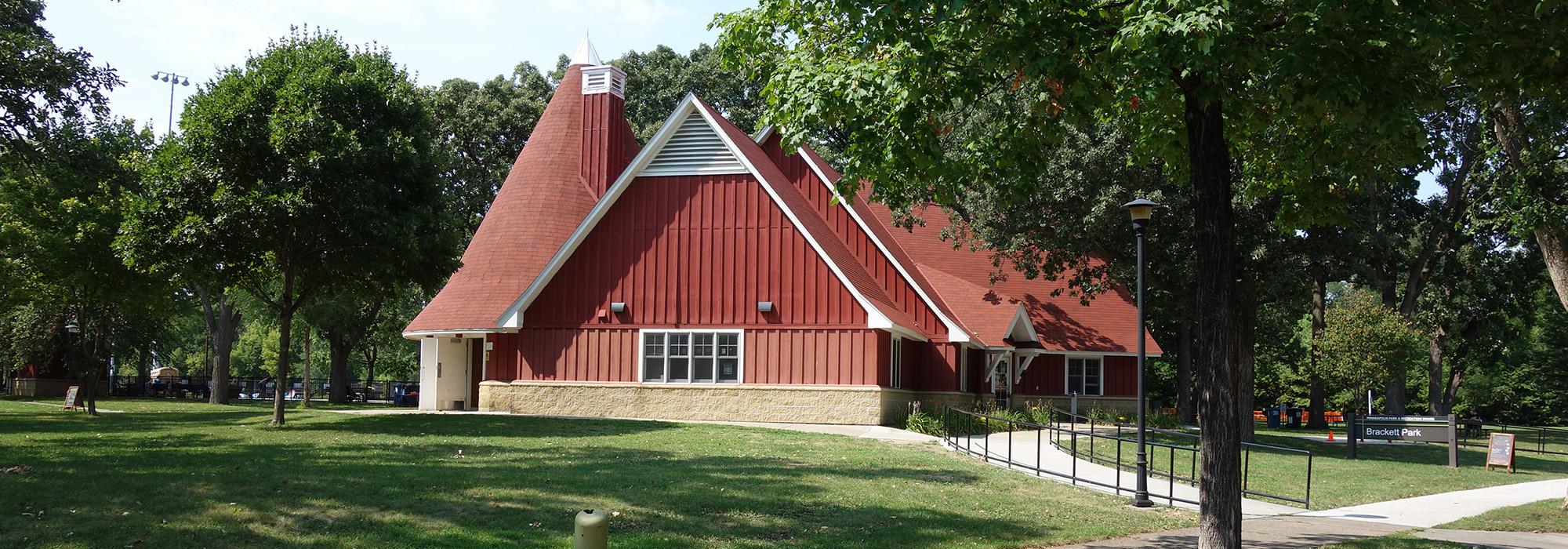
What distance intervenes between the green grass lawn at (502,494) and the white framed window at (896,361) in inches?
324

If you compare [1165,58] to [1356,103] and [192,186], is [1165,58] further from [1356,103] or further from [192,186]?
[192,186]

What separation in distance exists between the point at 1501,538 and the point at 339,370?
43.3 metres

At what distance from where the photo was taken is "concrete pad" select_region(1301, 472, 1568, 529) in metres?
14.2

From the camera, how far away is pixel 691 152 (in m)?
28.4

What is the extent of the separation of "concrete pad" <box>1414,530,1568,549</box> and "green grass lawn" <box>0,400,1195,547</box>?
268 centimetres

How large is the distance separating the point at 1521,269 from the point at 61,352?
60654 mm

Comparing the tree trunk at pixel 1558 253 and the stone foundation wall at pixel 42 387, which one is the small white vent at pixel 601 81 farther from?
the stone foundation wall at pixel 42 387

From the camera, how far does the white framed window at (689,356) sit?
27.7m

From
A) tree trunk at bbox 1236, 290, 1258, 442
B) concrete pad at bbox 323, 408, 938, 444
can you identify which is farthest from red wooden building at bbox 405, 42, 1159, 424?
tree trunk at bbox 1236, 290, 1258, 442

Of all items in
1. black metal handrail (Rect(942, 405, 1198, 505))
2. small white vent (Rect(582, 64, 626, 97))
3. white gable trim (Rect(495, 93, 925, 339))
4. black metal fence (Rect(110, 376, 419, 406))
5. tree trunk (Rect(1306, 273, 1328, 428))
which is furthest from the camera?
black metal fence (Rect(110, 376, 419, 406))

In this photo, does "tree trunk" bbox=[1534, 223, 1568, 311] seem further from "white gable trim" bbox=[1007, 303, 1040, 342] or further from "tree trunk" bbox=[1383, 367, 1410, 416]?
"tree trunk" bbox=[1383, 367, 1410, 416]

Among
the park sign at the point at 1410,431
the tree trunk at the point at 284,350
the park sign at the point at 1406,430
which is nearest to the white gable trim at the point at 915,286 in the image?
the park sign at the point at 1410,431

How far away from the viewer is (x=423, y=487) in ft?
Answer: 39.7

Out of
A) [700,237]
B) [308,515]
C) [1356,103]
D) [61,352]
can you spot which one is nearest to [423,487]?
[308,515]
